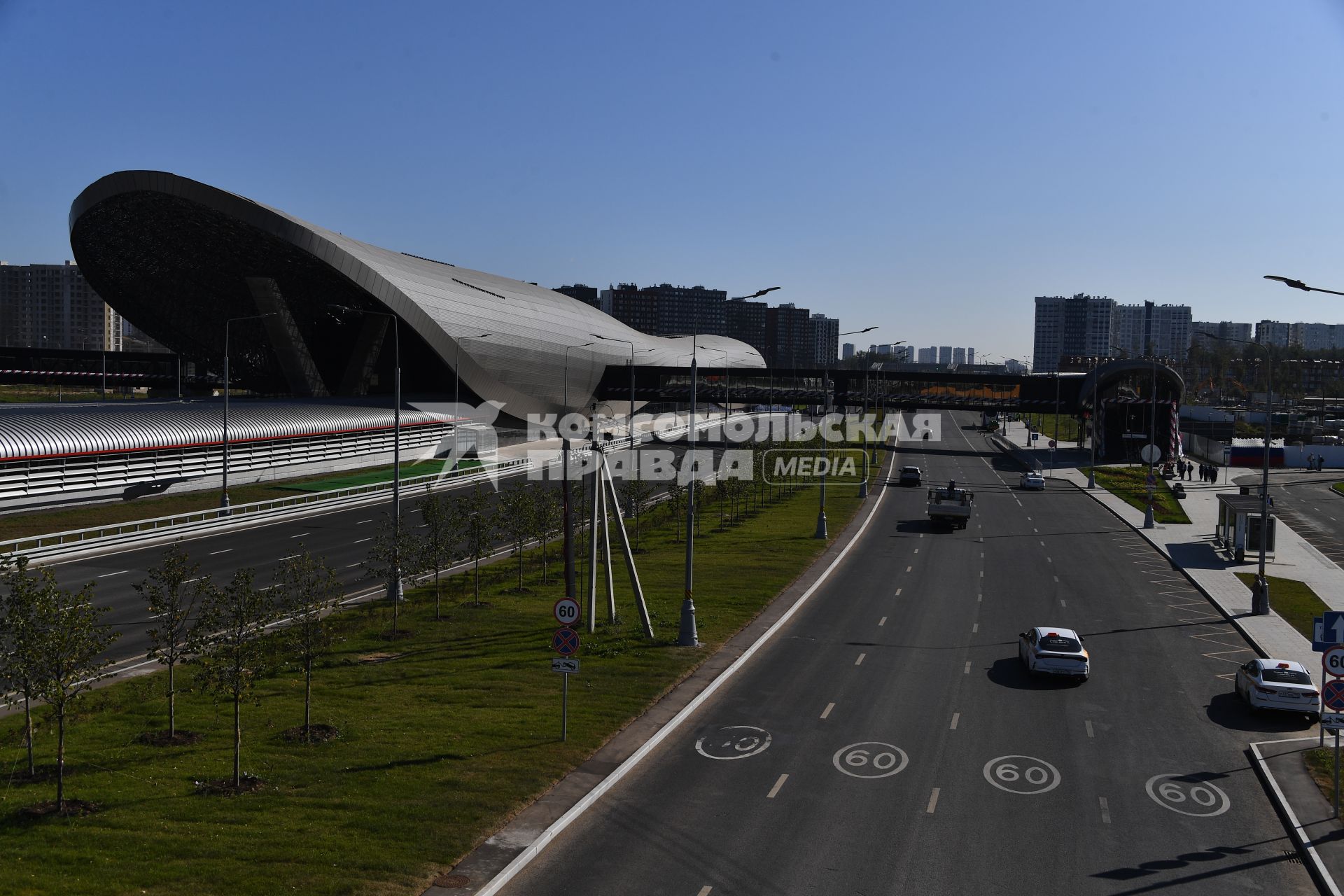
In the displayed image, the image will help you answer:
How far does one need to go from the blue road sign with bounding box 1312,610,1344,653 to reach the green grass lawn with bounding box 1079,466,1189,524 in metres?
41.9

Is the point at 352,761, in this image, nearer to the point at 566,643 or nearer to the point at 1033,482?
the point at 566,643

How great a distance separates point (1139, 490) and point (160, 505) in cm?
6412

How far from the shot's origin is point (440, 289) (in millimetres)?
94812

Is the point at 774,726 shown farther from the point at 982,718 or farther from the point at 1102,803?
the point at 1102,803

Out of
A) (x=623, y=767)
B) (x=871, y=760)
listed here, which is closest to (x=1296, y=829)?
(x=871, y=760)

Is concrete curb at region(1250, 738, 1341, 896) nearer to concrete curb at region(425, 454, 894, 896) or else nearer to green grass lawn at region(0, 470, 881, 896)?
concrete curb at region(425, 454, 894, 896)

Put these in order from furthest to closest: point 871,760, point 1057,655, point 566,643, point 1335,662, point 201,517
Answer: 1. point 201,517
2. point 1057,655
3. point 566,643
4. point 871,760
5. point 1335,662

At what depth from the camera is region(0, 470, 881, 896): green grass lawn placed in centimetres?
1308

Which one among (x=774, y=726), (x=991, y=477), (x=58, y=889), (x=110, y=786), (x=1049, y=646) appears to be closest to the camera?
(x=58, y=889)

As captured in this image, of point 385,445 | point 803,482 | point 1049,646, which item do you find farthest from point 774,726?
point 385,445

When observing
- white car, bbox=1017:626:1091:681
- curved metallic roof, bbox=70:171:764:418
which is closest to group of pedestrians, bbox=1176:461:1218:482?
curved metallic roof, bbox=70:171:764:418

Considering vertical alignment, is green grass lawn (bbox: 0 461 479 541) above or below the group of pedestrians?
below

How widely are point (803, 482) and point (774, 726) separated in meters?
59.6

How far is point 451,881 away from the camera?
1319 centimetres
